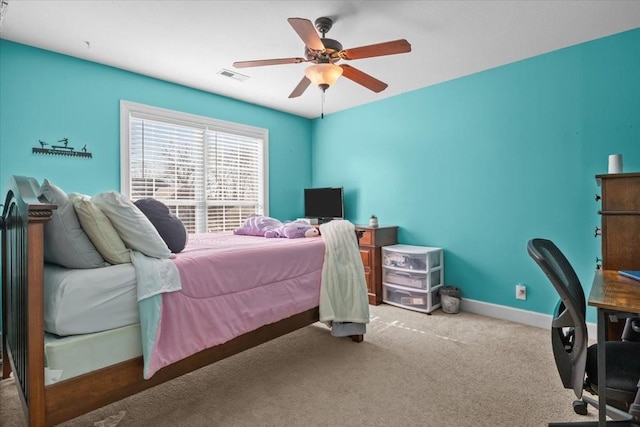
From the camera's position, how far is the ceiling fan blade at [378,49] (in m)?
2.00

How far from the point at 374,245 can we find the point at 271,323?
6.16 feet

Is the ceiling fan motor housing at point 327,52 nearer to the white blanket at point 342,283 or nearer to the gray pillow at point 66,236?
the white blanket at point 342,283

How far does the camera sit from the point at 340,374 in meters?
2.09

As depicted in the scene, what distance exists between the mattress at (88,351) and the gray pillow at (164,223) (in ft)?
1.58

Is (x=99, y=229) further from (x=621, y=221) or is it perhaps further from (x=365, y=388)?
(x=621, y=221)

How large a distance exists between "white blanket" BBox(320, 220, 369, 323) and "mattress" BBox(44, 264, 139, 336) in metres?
1.34

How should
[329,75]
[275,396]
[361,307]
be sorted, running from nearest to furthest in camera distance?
[275,396] < [329,75] < [361,307]

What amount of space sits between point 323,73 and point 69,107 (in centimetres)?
234

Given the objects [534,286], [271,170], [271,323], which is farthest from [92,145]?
[534,286]

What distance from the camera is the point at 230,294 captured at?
1.85m

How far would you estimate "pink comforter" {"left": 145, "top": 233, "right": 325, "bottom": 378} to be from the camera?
159cm

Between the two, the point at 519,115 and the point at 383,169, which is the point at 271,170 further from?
the point at 519,115

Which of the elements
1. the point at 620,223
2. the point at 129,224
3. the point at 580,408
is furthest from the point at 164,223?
the point at 620,223

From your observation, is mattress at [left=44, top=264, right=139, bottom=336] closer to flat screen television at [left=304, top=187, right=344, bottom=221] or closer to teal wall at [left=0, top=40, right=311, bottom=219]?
teal wall at [left=0, top=40, right=311, bottom=219]
